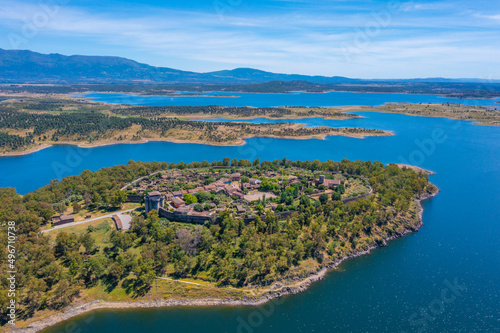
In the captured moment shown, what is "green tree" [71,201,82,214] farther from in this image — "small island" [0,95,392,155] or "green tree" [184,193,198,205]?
"small island" [0,95,392,155]

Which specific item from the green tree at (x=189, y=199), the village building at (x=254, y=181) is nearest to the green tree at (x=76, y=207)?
the green tree at (x=189, y=199)

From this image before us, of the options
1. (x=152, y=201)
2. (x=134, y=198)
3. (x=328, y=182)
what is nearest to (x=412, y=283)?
(x=328, y=182)

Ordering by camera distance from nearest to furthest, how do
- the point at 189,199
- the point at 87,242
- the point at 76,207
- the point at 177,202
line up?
the point at 87,242, the point at 177,202, the point at 76,207, the point at 189,199

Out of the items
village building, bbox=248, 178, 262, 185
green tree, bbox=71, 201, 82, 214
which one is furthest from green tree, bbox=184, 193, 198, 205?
green tree, bbox=71, 201, 82, 214

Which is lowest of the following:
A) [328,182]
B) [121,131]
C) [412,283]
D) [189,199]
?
[412,283]

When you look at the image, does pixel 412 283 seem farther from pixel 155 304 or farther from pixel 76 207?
pixel 76 207

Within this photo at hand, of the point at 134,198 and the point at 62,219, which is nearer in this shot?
the point at 62,219

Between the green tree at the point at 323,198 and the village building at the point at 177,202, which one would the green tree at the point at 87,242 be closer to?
the village building at the point at 177,202

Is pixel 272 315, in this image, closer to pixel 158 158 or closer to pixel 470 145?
pixel 158 158

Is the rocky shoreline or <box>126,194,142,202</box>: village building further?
<box>126,194,142,202</box>: village building
